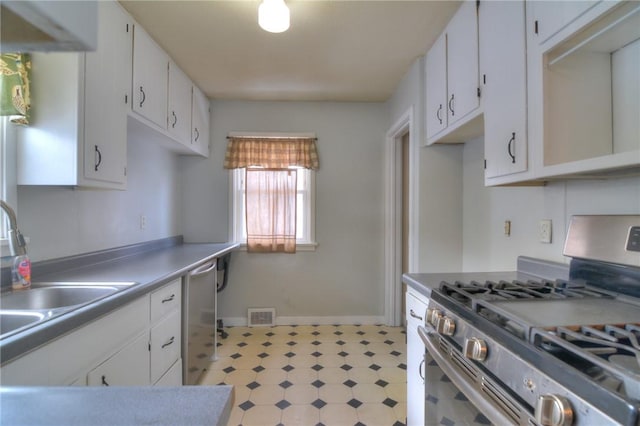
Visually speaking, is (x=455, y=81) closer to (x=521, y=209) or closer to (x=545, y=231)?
(x=521, y=209)

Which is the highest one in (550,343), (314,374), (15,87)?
(15,87)

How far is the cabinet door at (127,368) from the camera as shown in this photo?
1.10 meters

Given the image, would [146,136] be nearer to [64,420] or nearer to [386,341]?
[64,420]

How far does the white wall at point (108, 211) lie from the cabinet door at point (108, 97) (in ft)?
1.01

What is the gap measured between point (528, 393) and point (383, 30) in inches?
83.7

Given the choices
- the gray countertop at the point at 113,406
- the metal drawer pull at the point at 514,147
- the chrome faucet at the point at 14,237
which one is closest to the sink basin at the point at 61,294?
the chrome faucet at the point at 14,237

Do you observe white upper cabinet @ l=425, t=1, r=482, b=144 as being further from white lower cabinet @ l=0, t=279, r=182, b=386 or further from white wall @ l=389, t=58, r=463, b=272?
white lower cabinet @ l=0, t=279, r=182, b=386

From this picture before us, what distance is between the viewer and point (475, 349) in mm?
888

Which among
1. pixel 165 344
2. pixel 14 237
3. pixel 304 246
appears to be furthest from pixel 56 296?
pixel 304 246

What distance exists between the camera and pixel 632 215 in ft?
3.46

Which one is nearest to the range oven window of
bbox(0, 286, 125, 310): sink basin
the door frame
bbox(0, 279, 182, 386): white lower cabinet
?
bbox(0, 279, 182, 386): white lower cabinet

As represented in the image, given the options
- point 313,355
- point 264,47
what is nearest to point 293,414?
point 313,355

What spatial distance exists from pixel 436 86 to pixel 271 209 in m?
1.96

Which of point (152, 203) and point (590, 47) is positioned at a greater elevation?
point (590, 47)
